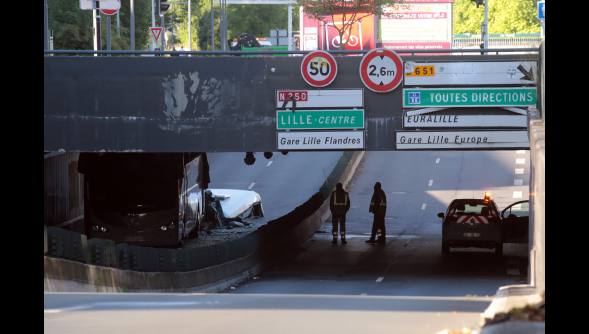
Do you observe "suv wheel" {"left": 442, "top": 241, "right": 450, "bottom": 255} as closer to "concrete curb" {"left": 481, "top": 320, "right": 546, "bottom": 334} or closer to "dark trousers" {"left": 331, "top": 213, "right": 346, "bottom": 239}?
"dark trousers" {"left": 331, "top": 213, "right": 346, "bottom": 239}

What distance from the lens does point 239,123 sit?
28609mm

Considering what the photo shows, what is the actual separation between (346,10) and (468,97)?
123 ft

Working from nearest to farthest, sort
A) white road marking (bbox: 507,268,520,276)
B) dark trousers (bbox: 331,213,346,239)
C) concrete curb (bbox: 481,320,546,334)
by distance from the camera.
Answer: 1. concrete curb (bbox: 481,320,546,334)
2. white road marking (bbox: 507,268,520,276)
3. dark trousers (bbox: 331,213,346,239)

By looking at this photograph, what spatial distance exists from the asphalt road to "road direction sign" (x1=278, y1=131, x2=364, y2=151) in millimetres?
3191

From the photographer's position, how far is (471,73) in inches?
1119

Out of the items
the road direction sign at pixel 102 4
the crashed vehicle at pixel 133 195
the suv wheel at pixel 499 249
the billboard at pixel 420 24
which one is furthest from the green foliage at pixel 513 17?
the road direction sign at pixel 102 4

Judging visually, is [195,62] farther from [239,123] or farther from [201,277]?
[201,277]

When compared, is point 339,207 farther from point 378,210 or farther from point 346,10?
point 346,10

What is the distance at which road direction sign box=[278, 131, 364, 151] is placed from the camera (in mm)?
28656

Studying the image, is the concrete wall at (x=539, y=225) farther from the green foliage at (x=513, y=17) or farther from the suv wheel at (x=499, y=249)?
the green foliage at (x=513, y=17)

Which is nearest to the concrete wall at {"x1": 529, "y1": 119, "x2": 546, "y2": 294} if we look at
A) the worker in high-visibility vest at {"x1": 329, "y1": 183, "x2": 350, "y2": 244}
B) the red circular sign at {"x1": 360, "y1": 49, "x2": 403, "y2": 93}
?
the red circular sign at {"x1": 360, "y1": 49, "x2": 403, "y2": 93}

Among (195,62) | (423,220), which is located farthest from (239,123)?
(423,220)

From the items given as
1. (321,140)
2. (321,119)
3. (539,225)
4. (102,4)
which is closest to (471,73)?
(321,119)

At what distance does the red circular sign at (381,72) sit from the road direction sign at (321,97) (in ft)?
1.38
